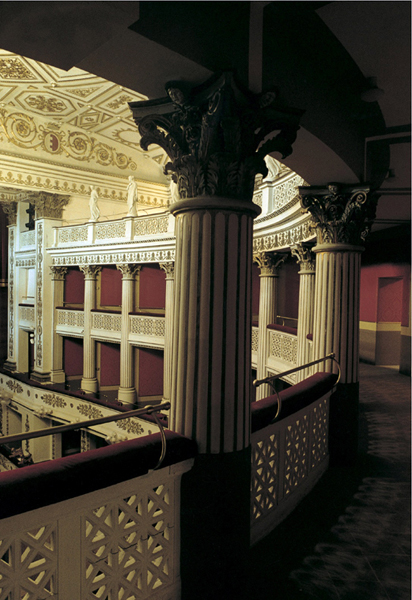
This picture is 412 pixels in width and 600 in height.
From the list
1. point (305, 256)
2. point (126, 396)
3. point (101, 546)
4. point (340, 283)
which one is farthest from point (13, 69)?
point (101, 546)

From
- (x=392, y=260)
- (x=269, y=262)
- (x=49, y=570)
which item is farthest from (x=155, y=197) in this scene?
(x=49, y=570)

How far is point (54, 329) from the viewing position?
54.1 ft

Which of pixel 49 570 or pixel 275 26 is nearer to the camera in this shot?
pixel 49 570

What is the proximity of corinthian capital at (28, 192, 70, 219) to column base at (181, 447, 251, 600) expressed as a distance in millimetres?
14992

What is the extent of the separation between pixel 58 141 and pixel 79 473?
15.0 meters

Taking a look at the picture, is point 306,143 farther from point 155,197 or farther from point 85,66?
point 155,197

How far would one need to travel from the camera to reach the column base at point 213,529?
227 cm

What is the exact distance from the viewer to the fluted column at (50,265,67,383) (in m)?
16.3

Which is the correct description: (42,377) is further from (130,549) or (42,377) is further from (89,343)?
(130,549)

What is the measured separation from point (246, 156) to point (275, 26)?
1.02 metres

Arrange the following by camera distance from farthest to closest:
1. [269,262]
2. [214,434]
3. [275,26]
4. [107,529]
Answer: [269,262] < [275,26] < [214,434] < [107,529]

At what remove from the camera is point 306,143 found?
11.1 ft

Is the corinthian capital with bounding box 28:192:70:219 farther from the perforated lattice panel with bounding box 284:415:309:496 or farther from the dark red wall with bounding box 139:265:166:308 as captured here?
the perforated lattice panel with bounding box 284:415:309:496

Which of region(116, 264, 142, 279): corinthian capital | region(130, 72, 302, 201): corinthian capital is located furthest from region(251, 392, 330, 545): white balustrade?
region(116, 264, 142, 279): corinthian capital
